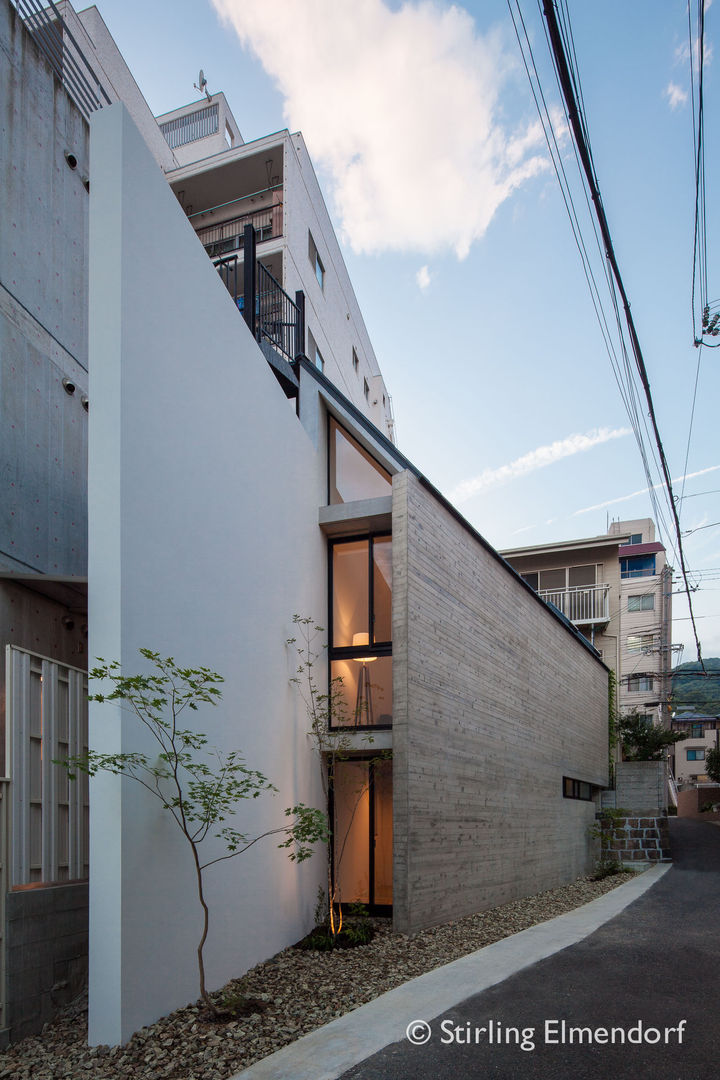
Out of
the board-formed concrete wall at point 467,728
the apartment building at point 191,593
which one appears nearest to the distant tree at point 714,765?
the board-formed concrete wall at point 467,728

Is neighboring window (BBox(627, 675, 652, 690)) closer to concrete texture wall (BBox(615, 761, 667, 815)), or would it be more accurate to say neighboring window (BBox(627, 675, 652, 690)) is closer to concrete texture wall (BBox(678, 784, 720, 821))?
concrete texture wall (BBox(678, 784, 720, 821))

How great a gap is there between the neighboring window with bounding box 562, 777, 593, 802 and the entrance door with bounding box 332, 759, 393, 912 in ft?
24.1

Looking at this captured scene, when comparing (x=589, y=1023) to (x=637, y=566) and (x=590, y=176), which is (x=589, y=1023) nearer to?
(x=590, y=176)

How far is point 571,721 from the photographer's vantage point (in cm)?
1591

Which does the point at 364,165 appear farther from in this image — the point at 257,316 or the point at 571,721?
the point at 571,721

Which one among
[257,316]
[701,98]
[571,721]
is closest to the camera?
[701,98]

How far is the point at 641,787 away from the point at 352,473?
14.1m

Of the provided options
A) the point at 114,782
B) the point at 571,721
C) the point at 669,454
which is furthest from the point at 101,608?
the point at 571,721

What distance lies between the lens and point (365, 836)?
8.95 m

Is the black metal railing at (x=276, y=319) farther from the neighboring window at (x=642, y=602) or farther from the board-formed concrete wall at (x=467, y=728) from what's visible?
the neighboring window at (x=642, y=602)

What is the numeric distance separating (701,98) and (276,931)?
833cm

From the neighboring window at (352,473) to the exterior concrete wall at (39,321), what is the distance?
11.4 ft

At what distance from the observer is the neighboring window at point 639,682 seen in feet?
94.5

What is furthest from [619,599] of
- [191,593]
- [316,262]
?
[191,593]
